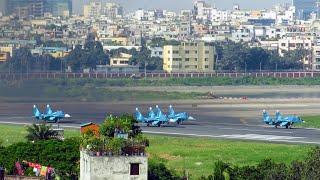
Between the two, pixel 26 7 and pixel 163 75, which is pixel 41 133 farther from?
pixel 163 75

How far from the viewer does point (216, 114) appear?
99.4 m

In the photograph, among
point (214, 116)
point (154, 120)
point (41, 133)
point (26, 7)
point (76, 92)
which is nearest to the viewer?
point (41, 133)

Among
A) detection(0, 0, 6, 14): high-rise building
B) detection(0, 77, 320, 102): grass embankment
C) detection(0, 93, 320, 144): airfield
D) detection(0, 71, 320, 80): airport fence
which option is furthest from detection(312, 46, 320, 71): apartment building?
detection(0, 93, 320, 144): airfield

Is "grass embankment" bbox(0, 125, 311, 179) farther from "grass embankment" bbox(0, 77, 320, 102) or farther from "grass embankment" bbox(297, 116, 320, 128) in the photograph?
"grass embankment" bbox(0, 77, 320, 102)

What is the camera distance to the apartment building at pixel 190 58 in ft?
521

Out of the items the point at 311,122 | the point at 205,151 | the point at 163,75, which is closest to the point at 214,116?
the point at 311,122

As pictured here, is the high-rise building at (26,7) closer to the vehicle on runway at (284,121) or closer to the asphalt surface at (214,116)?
the asphalt surface at (214,116)

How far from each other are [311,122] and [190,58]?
233 feet

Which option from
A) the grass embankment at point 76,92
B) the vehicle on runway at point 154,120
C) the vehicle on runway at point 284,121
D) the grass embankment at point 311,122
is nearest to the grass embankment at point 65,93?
the grass embankment at point 76,92

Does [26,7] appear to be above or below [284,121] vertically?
above

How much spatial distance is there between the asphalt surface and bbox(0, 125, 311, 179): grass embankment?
348 cm

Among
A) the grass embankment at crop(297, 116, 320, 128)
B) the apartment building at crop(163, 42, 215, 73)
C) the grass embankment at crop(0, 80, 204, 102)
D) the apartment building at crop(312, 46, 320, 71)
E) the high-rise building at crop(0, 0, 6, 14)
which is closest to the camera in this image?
the grass embankment at crop(297, 116, 320, 128)

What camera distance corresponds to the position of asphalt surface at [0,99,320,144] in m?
77.0

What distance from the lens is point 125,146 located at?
32000 millimetres
